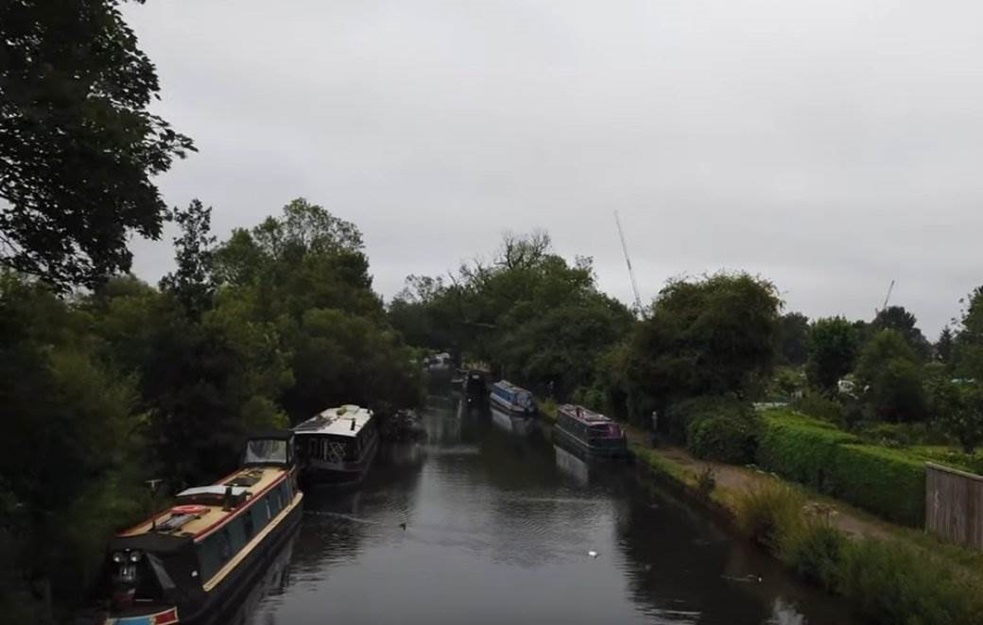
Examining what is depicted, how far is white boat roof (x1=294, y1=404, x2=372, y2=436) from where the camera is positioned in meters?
34.5

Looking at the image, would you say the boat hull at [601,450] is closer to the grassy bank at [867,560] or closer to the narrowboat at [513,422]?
the narrowboat at [513,422]

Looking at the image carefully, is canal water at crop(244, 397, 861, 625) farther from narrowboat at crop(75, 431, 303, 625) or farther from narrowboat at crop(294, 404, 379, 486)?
narrowboat at crop(294, 404, 379, 486)

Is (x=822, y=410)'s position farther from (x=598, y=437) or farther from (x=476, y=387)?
(x=476, y=387)

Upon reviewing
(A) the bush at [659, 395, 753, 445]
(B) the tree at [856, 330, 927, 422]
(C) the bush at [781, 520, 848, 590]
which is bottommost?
(C) the bush at [781, 520, 848, 590]

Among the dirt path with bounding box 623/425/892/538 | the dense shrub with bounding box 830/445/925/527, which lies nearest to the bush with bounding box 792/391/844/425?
the dirt path with bounding box 623/425/892/538

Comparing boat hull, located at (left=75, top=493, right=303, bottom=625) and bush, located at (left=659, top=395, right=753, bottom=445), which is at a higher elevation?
bush, located at (left=659, top=395, right=753, bottom=445)

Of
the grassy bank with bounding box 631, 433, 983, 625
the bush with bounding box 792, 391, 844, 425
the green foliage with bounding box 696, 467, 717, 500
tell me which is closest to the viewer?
the grassy bank with bounding box 631, 433, 983, 625

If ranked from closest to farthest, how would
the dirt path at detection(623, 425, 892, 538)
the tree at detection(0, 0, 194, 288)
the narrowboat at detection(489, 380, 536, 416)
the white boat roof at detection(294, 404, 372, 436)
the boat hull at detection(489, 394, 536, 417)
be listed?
the tree at detection(0, 0, 194, 288) < the dirt path at detection(623, 425, 892, 538) < the white boat roof at detection(294, 404, 372, 436) < the boat hull at detection(489, 394, 536, 417) < the narrowboat at detection(489, 380, 536, 416)

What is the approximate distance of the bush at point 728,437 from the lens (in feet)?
111

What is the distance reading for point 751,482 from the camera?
1170 inches

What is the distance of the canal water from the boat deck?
1.83 metres

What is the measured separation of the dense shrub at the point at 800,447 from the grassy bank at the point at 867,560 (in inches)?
47.6

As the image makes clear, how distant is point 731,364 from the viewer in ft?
130

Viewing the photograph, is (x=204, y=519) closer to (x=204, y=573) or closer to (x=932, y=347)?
(x=204, y=573)
